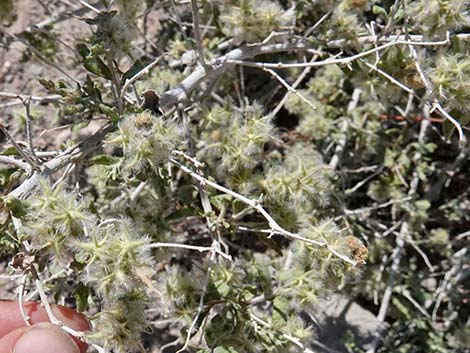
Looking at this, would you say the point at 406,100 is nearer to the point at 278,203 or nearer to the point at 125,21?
the point at 278,203

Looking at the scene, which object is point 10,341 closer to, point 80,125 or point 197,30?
point 80,125

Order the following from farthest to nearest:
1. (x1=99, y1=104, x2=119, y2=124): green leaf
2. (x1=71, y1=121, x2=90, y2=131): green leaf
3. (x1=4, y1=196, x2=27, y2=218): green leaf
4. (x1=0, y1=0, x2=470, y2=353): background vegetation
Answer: (x1=71, y1=121, x2=90, y2=131): green leaf → (x1=99, y1=104, x2=119, y2=124): green leaf → (x1=0, y1=0, x2=470, y2=353): background vegetation → (x1=4, y1=196, x2=27, y2=218): green leaf

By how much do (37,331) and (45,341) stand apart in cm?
4

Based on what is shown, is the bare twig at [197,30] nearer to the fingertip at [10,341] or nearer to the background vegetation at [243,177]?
the background vegetation at [243,177]

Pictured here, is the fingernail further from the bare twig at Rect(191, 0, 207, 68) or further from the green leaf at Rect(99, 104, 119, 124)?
the bare twig at Rect(191, 0, 207, 68)

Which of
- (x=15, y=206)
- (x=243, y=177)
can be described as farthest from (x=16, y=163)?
(x=243, y=177)

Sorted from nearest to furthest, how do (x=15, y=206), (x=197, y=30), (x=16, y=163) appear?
(x=15, y=206)
(x=16, y=163)
(x=197, y=30)

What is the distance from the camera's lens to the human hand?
63.6 inches

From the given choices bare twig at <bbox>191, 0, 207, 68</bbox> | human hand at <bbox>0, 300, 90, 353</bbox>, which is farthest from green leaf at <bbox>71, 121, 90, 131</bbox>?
human hand at <bbox>0, 300, 90, 353</bbox>

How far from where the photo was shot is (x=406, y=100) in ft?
9.52

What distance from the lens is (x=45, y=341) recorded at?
1607 mm

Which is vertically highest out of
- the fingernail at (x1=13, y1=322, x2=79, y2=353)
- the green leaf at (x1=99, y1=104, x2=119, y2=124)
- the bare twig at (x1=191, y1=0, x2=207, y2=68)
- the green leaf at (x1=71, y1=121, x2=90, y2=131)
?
the bare twig at (x1=191, y1=0, x2=207, y2=68)

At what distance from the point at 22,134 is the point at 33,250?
1.49 metres

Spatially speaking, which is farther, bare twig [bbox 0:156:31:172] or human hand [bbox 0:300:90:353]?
bare twig [bbox 0:156:31:172]
